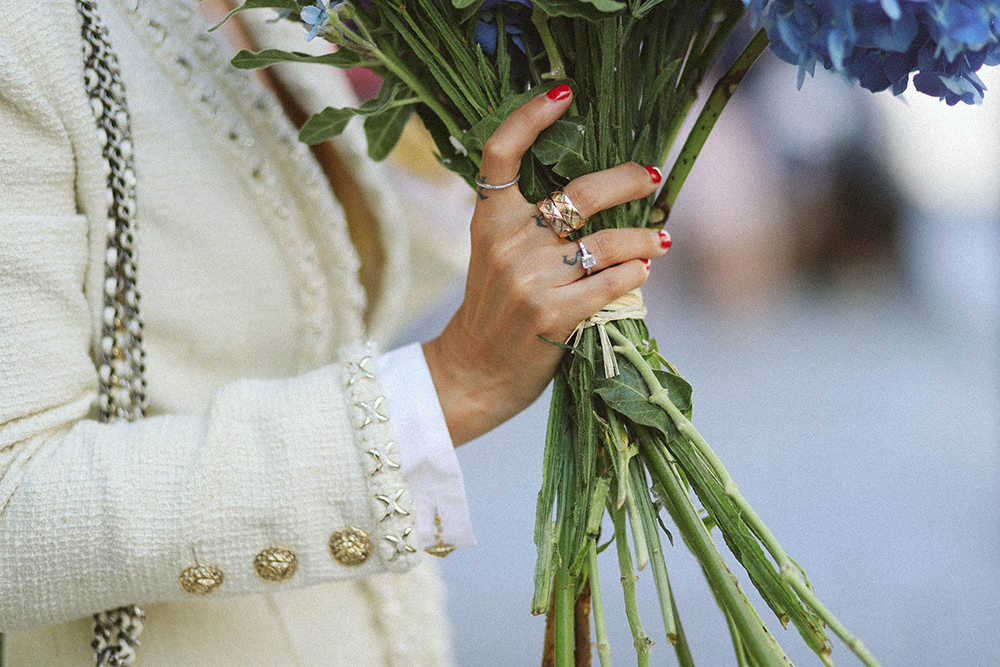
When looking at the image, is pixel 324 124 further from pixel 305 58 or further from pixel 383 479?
pixel 383 479

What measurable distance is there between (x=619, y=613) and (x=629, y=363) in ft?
5.57

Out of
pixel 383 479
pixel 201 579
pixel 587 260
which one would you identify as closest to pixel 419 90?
pixel 587 260

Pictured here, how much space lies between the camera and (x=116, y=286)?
606 millimetres

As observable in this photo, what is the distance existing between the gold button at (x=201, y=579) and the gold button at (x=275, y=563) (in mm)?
28

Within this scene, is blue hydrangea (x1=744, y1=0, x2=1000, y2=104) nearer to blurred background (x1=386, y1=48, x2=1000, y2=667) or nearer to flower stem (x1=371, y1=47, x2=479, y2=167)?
flower stem (x1=371, y1=47, x2=479, y2=167)

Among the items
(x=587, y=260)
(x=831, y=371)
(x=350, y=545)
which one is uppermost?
(x=831, y=371)

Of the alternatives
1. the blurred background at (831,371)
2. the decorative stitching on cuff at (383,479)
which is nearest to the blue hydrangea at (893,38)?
the decorative stitching on cuff at (383,479)

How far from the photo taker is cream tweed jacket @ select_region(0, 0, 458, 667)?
0.53m

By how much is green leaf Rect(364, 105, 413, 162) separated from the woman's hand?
0.12 meters

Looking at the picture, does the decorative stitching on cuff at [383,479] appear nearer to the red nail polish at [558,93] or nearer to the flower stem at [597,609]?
the flower stem at [597,609]

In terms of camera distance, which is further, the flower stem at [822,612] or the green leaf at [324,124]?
the green leaf at [324,124]

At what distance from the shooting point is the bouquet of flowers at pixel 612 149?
1.54 ft

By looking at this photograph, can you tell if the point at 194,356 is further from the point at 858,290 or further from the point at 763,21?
the point at 858,290

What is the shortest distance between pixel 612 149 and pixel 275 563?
0.38m
